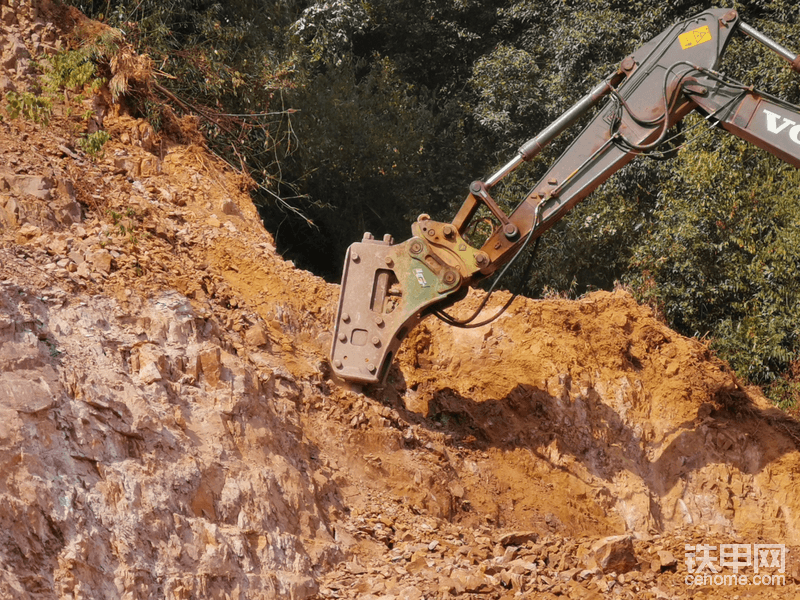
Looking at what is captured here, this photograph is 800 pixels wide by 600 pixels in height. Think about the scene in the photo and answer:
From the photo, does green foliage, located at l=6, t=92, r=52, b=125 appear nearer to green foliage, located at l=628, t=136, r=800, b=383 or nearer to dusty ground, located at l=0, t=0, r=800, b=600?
dusty ground, located at l=0, t=0, r=800, b=600

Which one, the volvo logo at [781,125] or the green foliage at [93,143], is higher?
the volvo logo at [781,125]

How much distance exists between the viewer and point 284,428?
715cm

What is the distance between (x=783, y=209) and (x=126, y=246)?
8080 millimetres

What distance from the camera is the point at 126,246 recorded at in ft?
25.1

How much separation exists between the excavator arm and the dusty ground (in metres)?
0.63

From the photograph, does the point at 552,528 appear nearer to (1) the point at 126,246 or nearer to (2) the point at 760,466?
(2) the point at 760,466

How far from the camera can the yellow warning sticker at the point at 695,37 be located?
767 cm

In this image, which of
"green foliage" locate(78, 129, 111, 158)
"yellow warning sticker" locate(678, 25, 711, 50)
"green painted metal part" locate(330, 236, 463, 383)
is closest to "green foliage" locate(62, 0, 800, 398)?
"green foliage" locate(78, 129, 111, 158)

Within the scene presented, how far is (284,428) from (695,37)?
4347mm

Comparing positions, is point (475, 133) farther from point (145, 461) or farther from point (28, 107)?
point (145, 461)

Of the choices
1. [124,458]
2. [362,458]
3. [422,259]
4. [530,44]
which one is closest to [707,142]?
[530,44]

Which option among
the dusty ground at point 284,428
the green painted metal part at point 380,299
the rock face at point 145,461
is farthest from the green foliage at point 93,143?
the green painted metal part at point 380,299

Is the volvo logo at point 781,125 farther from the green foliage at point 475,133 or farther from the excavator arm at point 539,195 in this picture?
the green foliage at point 475,133

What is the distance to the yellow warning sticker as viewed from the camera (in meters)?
7.67
